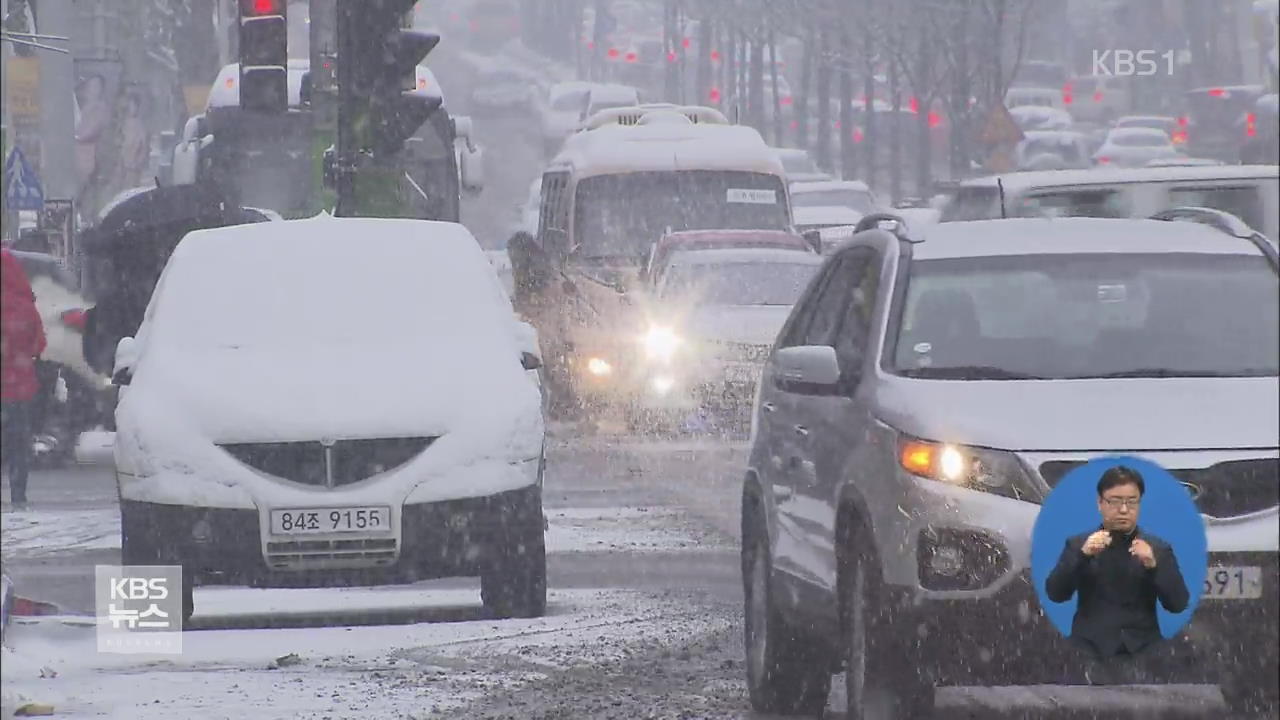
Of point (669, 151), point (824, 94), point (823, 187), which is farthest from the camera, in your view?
point (824, 94)

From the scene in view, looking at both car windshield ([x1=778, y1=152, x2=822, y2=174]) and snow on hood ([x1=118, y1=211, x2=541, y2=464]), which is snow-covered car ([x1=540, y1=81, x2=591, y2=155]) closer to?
car windshield ([x1=778, y1=152, x2=822, y2=174])

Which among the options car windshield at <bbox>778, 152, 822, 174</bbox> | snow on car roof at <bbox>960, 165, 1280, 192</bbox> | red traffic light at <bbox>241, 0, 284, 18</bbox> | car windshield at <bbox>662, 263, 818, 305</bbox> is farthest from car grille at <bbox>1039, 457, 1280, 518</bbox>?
car windshield at <bbox>778, 152, 822, 174</bbox>

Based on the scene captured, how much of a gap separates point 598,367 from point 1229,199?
8693 mm

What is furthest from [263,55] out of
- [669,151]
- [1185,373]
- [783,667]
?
[1185,373]

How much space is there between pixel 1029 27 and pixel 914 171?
2618 centimetres

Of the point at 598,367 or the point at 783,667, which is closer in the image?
the point at 783,667

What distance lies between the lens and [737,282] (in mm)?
24969

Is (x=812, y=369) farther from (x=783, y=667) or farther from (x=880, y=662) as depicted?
(x=783, y=667)

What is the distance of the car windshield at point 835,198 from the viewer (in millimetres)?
52062

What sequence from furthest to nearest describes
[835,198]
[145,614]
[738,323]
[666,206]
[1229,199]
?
[835,198] < [666,206] < [738,323] < [1229,199] < [145,614]

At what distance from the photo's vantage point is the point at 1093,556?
7055mm

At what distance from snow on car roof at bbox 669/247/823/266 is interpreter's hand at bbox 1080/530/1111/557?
1821 cm

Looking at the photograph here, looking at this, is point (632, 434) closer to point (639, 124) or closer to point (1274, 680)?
point (639, 124)

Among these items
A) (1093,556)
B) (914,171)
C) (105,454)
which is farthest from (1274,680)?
(914,171)
